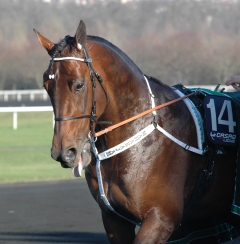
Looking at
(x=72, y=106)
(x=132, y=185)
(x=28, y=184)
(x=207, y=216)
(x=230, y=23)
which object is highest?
(x=230, y=23)

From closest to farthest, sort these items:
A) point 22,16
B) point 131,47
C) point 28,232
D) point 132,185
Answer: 1. point 132,185
2. point 28,232
3. point 131,47
4. point 22,16

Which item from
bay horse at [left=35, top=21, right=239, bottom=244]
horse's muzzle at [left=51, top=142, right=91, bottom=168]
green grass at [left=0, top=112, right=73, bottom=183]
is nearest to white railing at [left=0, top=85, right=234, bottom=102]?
green grass at [left=0, top=112, right=73, bottom=183]

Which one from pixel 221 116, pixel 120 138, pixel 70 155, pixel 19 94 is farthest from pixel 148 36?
pixel 70 155

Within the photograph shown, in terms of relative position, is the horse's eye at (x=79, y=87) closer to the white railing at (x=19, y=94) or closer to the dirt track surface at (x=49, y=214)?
the dirt track surface at (x=49, y=214)

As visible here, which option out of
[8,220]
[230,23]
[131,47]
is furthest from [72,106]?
[230,23]

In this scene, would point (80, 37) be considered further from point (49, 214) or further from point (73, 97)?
point (49, 214)

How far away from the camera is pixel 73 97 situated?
3691mm

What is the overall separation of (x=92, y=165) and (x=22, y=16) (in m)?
21.8

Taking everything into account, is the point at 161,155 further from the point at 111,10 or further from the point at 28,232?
the point at 111,10

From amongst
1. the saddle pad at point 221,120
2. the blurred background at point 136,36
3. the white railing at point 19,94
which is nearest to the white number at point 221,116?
the saddle pad at point 221,120

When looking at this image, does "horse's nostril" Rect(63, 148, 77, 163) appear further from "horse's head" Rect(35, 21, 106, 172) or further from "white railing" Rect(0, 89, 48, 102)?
"white railing" Rect(0, 89, 48, 102)

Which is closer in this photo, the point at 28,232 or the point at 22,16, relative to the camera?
the point at 28,232

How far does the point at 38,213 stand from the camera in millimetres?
7977

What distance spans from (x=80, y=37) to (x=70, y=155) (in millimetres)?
691
